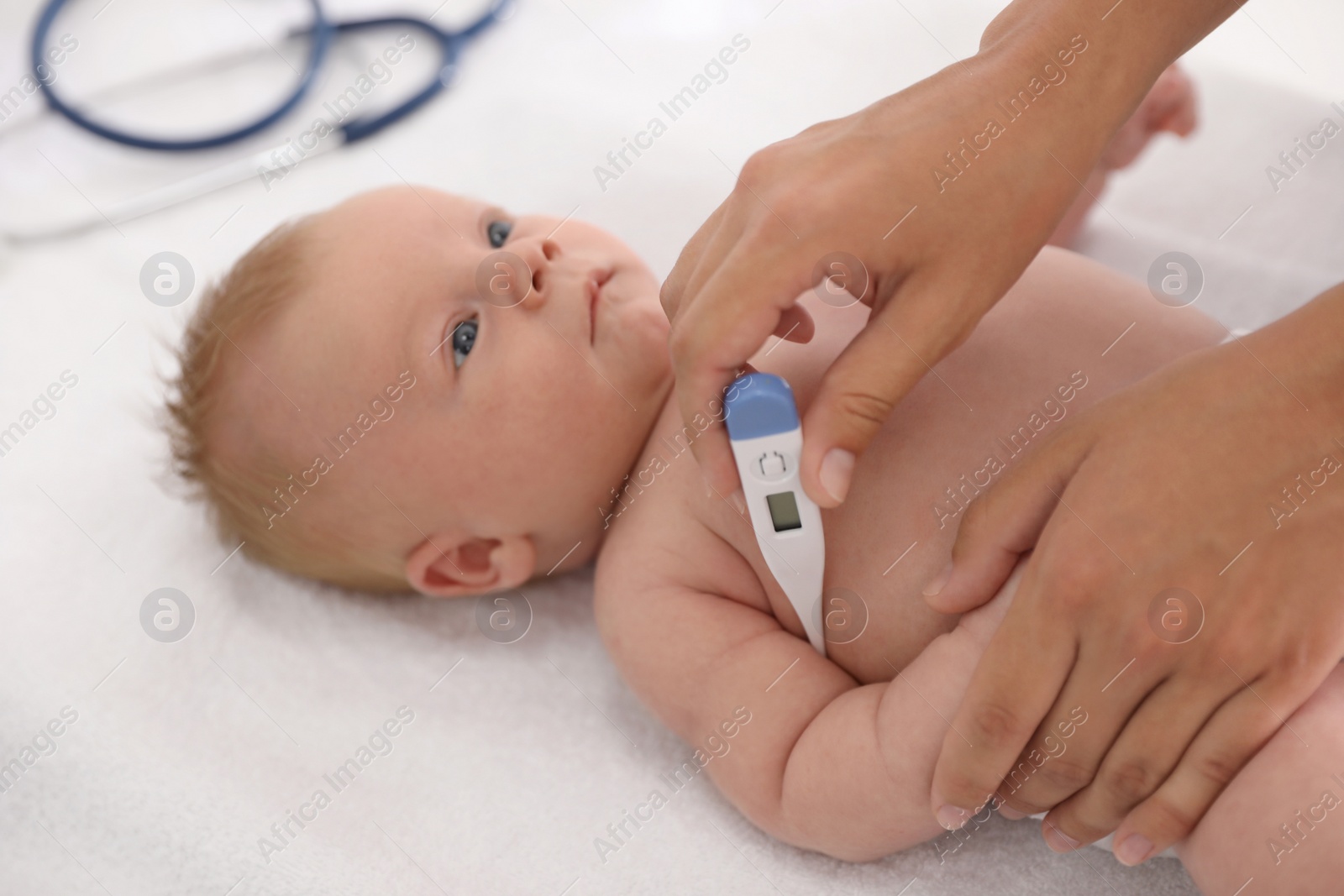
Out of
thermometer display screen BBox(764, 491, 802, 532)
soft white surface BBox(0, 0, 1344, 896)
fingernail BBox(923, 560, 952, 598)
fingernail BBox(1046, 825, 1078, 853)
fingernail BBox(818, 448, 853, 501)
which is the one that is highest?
fingernail BBox(818, 448, 853, 501)

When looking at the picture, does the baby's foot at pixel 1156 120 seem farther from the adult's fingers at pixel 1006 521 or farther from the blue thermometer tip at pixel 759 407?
the blue thermometer tip at pixel 759 407

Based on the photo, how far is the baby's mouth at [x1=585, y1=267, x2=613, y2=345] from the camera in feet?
4.22

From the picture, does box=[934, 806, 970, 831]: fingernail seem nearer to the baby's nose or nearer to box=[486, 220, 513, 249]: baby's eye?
the baby's nose

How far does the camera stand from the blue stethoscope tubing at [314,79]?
1.84 metres

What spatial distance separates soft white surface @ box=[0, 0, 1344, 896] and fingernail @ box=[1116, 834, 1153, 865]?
7.8 inches

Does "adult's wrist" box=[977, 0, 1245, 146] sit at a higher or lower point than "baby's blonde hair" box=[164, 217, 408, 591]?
higher

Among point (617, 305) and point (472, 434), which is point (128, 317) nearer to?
point (472, 434)

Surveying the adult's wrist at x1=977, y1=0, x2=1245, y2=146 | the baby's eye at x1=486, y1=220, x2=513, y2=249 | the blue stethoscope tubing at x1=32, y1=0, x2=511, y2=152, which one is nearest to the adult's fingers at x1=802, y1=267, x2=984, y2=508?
the adult's wrist at x1=977, y1=0, x2=1245, y2=146

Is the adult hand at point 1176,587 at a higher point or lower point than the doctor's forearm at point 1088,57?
lower

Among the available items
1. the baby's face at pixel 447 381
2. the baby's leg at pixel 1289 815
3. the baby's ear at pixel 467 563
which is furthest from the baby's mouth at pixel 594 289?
the baby's leg at pixel 1289 815

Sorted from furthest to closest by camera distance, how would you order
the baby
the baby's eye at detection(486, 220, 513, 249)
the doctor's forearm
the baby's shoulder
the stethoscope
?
the stethoscope, the baby's eye at detection(486, 220, 513, 249), the baby's shoulder, the baby, the doctor's forearm

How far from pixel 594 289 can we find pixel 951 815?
2.45ft

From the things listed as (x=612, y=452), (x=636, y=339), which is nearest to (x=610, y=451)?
(x=612, y=452)

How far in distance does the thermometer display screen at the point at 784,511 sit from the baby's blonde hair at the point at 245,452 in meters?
0.60
